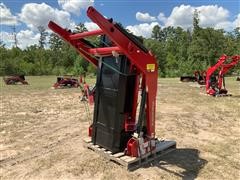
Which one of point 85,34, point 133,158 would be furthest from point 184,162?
point 85,34

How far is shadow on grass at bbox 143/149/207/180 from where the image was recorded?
4.76 metres

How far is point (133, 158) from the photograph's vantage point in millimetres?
5012

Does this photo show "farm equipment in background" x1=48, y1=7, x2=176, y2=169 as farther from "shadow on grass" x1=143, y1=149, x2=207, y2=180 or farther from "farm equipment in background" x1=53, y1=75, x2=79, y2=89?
"farm equipment in background" x1=53, y1=75, x2=79, y2=89

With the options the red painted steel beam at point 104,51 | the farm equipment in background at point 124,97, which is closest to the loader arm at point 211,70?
the farm equipment in background at point 124,97

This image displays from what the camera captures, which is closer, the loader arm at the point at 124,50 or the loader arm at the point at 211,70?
the loader arm at the point at 124,50

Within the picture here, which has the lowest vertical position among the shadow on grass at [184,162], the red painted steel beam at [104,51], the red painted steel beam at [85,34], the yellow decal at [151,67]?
the shadow on grass at [184,162]

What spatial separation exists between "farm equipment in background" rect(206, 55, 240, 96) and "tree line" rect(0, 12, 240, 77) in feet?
74.3

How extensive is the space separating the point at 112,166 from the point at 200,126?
3.69 meters

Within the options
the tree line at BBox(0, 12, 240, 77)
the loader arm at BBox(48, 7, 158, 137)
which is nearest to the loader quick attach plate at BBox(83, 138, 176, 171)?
the loader arm at BBox(48, 7, 158, 137)

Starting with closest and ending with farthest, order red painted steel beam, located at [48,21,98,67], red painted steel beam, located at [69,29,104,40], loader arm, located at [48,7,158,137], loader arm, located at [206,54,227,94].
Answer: loader arm, located at [48,7,158,137]
red painted steel beam, located at [69,29,104,40]
red painted steel beam, located at [48,21,98,67]
loader arm, located at [206,54,227,94]

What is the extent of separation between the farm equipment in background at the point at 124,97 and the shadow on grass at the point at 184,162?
0.20 m

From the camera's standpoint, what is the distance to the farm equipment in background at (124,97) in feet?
16.0

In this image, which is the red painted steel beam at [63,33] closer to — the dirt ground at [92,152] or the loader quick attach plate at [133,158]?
the loader quick attach plate at [133,158]

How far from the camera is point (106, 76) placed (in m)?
5.25
